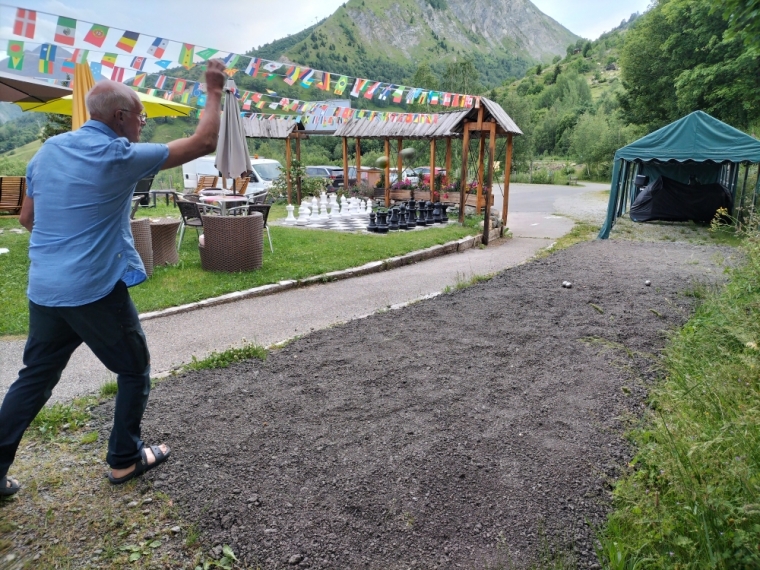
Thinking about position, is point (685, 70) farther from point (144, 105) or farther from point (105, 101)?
point (105, 101)

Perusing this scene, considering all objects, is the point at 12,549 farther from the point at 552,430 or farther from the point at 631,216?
the point at 631,216

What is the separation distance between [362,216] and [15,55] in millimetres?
9666

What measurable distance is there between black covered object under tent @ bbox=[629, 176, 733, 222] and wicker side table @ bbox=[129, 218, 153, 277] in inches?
562

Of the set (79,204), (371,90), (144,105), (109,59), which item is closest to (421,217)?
(371,90)

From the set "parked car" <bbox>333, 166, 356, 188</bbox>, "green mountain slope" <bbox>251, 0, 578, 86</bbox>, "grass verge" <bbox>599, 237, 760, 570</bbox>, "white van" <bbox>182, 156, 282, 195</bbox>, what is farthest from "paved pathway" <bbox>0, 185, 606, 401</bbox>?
"green mountain slope" <bbox>251, 0, 578, 86</bbox>

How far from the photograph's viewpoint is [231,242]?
7.24 m

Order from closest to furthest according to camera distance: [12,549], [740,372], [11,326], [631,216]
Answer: [12,549]
[740,372]
[11,326]
[631,216]

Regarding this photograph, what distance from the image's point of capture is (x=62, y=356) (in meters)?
2.44

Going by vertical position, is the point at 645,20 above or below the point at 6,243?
above

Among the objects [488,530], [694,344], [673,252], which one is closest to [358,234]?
[673,252]

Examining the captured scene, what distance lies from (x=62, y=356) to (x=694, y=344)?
452cm

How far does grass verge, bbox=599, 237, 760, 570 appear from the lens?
1.94 m

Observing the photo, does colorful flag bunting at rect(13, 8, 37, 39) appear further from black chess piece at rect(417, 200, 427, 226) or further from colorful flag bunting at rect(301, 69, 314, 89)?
black chess piece at rect(417, 200, 427, 226)

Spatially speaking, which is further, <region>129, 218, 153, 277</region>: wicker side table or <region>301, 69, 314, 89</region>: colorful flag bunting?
<region>301, 69, 314, 89</region>: colorful flag bunting
